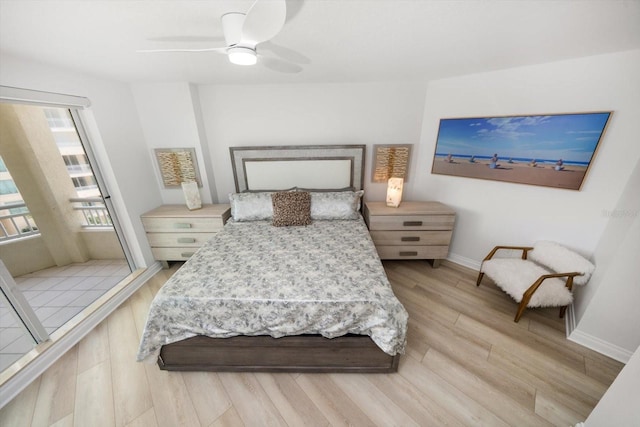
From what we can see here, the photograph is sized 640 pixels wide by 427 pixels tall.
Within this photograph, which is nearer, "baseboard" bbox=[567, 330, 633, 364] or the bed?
the bed

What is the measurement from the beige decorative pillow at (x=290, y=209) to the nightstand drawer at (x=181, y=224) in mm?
711

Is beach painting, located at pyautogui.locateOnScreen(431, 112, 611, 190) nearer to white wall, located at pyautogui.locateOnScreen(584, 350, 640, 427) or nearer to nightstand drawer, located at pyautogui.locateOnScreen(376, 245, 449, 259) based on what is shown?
nightstand drawer, located at pyautogui.locateOnScreen(376, 245, 449, 259)

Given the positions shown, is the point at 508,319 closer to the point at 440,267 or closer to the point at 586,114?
the point at 440,267

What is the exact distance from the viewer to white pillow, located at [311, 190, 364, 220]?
2.50 meters

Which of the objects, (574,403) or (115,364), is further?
(115,364)

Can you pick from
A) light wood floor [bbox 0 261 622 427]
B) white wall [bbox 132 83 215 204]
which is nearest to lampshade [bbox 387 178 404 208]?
light wood floor [bbox 0 261 622 427]

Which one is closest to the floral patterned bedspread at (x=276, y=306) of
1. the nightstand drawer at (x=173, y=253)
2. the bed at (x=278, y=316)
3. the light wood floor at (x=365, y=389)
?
the bed at (x=278, y=316)

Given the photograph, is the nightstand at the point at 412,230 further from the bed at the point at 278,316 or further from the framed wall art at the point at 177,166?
the framed wall art at the point at 177,166

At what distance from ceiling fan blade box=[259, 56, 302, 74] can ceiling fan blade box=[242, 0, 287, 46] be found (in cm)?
A: 74

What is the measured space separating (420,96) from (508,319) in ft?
8.14

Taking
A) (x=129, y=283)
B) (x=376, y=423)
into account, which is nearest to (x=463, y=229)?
(x=376, y=423)

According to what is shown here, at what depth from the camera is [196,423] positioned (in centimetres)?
127

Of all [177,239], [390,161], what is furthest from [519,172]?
[177,239]

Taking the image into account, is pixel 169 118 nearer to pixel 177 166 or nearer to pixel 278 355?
pixel 177 166
